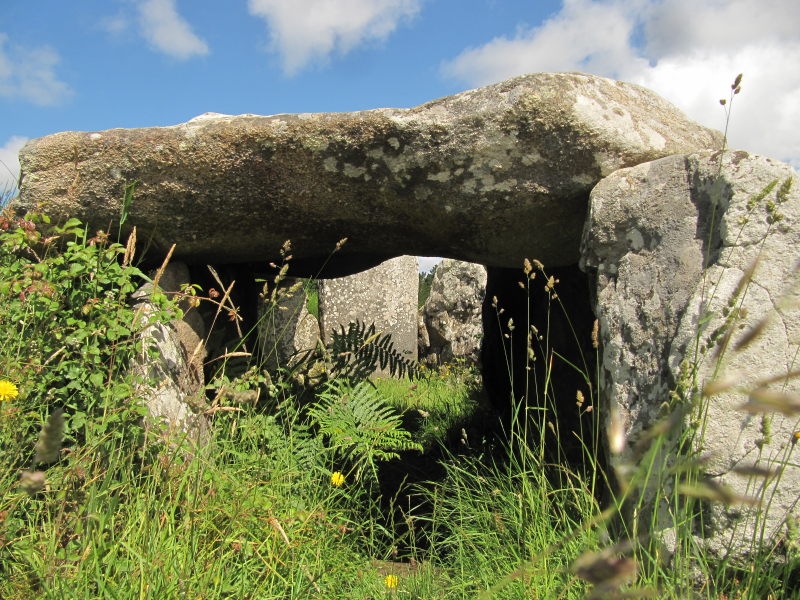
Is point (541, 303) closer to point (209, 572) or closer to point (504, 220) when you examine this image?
point (504, 220)

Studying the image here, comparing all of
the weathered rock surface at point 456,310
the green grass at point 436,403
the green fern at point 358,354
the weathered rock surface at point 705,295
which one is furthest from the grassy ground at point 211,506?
the weathered rock surface at point 456,310

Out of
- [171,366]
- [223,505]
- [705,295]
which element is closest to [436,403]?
[171,366]

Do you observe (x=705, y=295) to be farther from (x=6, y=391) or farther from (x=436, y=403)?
(x=436, y=403)

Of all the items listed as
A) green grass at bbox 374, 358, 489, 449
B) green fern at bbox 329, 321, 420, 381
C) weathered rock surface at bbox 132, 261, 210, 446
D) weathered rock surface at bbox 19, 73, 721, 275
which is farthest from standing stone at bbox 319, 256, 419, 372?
weathered rock surface at bbox 19, 73, 721, 275

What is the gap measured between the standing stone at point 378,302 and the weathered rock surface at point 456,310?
31 cm

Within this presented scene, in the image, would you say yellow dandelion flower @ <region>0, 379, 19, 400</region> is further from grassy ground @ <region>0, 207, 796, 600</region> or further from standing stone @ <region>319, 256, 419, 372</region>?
standing stone @ <region>319, 256, 419, 372</region>

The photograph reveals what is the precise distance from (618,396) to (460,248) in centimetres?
123

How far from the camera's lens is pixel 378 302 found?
344 inches

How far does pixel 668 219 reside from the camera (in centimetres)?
237

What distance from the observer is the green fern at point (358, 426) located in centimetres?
290

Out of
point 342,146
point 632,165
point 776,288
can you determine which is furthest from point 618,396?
point 342,146

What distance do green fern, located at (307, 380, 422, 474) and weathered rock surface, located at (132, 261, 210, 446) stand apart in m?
0.54

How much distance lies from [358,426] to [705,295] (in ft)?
5.26

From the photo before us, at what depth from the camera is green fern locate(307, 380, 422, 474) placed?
290cm
